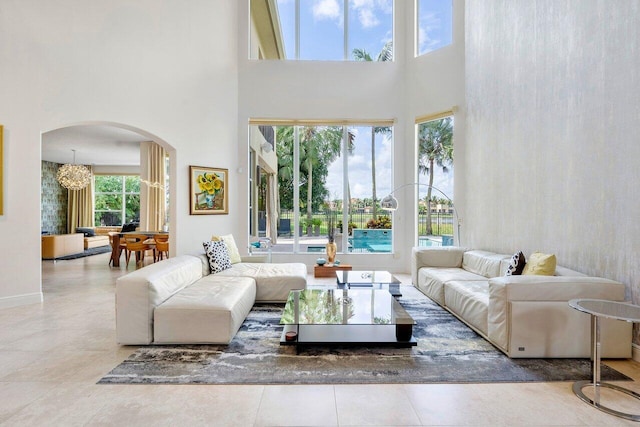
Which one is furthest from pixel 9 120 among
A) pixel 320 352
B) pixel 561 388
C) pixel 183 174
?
pixel 561 388

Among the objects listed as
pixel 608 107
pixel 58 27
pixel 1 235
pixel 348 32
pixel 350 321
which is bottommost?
pixel 350 321

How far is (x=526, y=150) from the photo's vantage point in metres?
4.48

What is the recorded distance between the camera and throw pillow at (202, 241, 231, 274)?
4.78 meters

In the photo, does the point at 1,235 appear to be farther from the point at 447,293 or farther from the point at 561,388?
the point at 561,388

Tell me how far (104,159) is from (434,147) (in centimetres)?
1059

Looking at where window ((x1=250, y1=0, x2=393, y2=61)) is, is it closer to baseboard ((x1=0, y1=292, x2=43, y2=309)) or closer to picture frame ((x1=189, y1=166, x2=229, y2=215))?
picture frame ((x1=189, y1=166, x2=229, y2=215))

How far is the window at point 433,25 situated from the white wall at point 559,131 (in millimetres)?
790

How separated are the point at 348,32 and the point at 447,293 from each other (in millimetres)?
5725

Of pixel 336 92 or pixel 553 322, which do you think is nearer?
pixel 553 322

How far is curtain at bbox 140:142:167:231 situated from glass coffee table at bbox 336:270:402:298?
20.2ft

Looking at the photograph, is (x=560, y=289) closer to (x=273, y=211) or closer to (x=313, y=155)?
(x=313, y=155)

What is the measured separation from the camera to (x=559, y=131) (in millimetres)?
3916

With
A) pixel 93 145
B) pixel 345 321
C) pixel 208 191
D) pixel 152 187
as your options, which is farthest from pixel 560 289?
pixel 93 145

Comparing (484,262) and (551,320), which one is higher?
(484,262)
